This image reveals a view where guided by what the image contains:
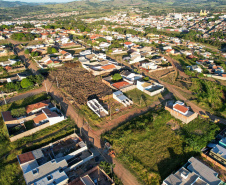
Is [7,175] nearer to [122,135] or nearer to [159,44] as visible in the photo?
[122,135]

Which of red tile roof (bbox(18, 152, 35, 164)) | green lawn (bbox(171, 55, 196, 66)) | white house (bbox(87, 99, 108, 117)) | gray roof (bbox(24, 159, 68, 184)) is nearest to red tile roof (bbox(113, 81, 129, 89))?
white house (bbox(87, 99, 108, 117))

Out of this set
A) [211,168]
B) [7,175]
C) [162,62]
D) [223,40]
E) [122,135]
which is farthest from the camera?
[223,40]

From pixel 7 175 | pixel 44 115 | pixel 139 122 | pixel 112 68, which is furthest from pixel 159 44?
pixel 7 175

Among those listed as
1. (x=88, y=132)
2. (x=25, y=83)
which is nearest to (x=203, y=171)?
(x=88, y=132)

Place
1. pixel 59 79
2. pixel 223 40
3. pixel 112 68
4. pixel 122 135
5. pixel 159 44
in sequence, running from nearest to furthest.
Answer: pixel 122 135 < pixel 59 79 < pixel 112 68 < pixel 159 44 < pixel 223 40

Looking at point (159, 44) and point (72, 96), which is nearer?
point (72, 96)

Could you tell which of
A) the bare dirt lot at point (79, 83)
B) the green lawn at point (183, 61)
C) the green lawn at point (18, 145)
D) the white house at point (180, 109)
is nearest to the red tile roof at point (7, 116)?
the green lawn at point (18, 145)
